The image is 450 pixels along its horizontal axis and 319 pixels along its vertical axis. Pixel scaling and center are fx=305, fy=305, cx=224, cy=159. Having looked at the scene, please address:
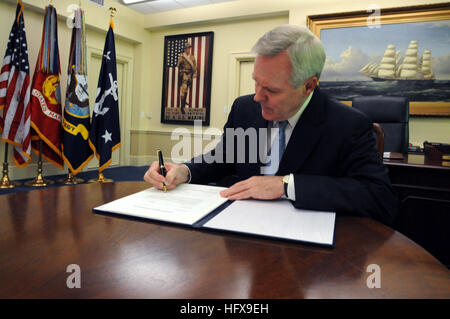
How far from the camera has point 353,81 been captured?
14.0 feet

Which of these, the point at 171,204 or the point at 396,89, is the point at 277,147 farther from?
the point at 396,89

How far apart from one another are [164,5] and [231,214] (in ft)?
17.9

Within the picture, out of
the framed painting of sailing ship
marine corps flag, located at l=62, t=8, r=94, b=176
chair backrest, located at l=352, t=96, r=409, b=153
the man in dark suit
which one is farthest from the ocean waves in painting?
the man in dark suit

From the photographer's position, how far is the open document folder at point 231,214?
625 mm

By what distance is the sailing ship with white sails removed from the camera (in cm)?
386

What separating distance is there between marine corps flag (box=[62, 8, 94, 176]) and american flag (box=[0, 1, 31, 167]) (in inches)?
16.6

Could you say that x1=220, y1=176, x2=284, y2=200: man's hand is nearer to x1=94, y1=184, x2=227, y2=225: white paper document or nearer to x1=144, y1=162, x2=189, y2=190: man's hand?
x1=94, y1=184, x2=227, y2=225: white paper document

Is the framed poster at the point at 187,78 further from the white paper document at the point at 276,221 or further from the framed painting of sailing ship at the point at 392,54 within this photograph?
the white paper document at the point at 276,221

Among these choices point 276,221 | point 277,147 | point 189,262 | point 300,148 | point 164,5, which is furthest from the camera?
point 164,5

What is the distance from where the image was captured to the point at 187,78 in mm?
5594

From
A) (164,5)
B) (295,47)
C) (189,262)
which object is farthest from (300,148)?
(164,5)

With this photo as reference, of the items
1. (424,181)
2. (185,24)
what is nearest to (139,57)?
(185,24)

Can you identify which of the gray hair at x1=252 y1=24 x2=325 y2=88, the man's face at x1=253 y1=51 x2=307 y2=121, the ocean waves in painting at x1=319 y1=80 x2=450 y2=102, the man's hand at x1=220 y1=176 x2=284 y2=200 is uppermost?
the ocean waves in painting at x1=319 y1=80 x2=450 y2=102

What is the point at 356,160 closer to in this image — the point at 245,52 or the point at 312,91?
the point at 312,91
